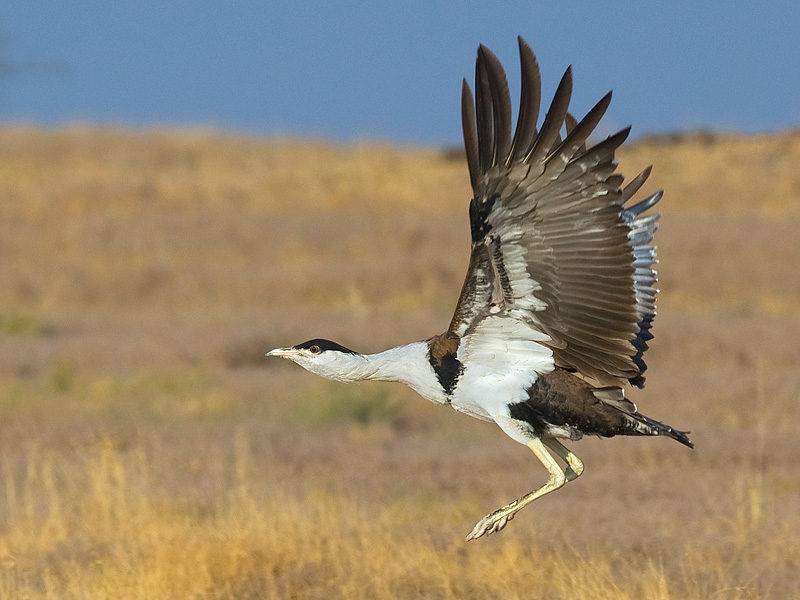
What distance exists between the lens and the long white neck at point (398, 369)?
443cm

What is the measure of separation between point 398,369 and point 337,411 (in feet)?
19.0

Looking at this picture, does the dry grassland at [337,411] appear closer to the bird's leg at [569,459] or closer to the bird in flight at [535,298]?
the bird's leg at [569,459]

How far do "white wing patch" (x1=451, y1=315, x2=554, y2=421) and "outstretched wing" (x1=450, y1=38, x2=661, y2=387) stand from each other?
0.14 feet

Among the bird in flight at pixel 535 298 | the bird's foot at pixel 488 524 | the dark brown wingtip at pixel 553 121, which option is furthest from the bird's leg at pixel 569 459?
the dark brown wingtip at pixel 553 121

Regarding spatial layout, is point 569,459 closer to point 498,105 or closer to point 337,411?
point 498,105

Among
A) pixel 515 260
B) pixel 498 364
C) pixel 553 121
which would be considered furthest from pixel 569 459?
pixel 553 121

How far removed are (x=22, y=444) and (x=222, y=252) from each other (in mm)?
9416

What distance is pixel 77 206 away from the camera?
71.4ft

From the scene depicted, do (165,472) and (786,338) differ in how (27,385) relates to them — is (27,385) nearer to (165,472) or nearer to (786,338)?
(165,472)

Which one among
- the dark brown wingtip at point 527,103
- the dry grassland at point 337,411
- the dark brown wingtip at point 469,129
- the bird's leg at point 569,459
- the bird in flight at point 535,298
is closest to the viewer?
the dark brown wingtip at point 527,103

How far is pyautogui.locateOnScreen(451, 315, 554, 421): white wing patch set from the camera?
14.4 ft

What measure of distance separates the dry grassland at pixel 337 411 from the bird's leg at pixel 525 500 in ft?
2.54

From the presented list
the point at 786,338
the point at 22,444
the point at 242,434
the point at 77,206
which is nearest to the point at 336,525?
the point at 242,434

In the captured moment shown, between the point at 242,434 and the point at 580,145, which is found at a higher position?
A: the point at 580,145
